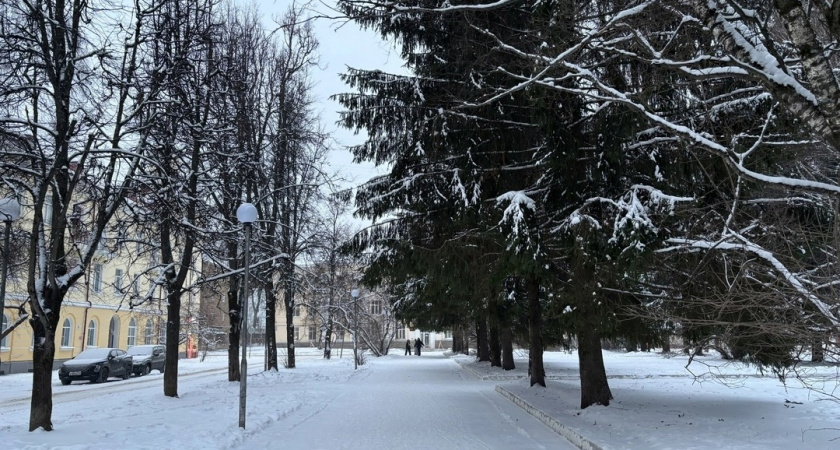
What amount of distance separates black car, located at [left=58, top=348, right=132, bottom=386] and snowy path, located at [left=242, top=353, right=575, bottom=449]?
1192 centimetres

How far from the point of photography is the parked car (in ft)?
99.6

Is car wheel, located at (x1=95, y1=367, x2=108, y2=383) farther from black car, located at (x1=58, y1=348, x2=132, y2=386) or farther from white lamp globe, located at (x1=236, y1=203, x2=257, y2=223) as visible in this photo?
white lamp globe, located at (x1=236, y1=203, x2=257, y2=223)

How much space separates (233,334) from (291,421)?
370 inches

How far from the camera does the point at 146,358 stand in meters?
31.1

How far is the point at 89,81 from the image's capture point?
1088 cm

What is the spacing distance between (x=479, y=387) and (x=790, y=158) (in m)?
14.1

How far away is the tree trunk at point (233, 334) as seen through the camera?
66.7ft

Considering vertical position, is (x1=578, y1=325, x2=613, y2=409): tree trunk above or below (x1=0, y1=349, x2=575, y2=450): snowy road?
above

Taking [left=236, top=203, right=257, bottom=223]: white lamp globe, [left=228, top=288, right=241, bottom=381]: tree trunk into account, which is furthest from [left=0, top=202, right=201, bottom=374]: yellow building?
[left=236, top=203, right=257, bottom=223]: white lamp globe

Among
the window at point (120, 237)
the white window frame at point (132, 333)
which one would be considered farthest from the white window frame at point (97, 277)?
the white window frame at point (132, 333)

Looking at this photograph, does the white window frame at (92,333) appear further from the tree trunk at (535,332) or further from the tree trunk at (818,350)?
the tree trunk at (818,350)

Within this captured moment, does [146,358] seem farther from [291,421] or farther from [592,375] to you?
[592,375]

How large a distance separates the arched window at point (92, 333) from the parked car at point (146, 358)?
10.2 meters

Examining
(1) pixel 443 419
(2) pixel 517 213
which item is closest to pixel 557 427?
(1) pixel 443 419
